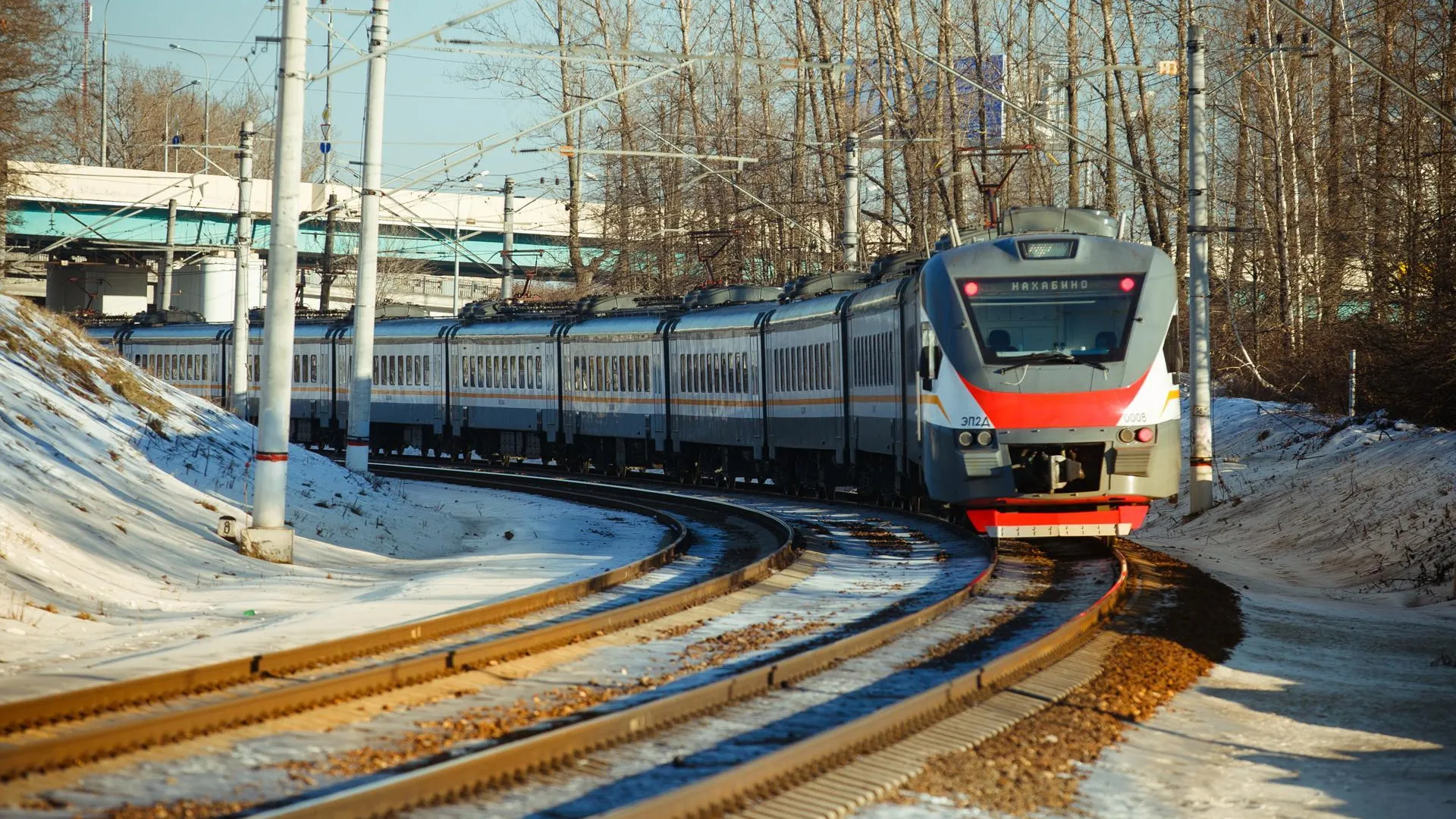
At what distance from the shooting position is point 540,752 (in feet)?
24.0

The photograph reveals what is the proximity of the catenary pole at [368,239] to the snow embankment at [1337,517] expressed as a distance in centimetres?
1223

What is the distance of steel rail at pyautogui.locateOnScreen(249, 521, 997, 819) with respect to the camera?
20.3 ft

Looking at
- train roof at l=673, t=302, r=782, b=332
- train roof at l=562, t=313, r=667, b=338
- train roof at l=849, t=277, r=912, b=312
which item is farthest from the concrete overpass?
train roof at l=849, t=277, r=912, b=312

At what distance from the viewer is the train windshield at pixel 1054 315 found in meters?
16.5

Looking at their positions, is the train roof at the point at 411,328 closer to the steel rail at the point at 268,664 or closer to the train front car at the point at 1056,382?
the train front car at the point at 1056,382

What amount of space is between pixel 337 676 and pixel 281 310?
865 cm

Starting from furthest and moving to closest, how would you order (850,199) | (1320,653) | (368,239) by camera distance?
(850,199), (368,239), (1320,653)

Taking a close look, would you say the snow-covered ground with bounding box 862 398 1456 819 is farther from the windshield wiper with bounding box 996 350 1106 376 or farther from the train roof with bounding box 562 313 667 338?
Answer: the train roof with bounding box 562 313 667 338

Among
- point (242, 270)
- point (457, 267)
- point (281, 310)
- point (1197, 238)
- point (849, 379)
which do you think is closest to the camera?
point (281, 310)

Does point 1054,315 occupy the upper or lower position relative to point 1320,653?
upper

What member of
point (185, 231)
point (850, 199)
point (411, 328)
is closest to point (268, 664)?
point (850, 199)

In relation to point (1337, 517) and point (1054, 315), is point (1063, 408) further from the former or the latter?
point (1337, 517)

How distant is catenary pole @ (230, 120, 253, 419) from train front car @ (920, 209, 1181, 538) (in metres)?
19.1

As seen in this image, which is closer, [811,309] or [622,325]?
[811,309]
